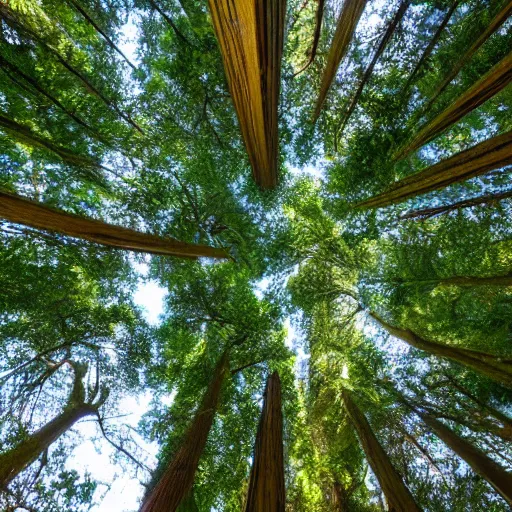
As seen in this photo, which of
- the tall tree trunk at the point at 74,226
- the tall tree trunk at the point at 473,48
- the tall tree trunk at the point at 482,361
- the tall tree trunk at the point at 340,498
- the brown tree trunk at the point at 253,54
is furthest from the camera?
the tall tree trunk at the point at 340,498

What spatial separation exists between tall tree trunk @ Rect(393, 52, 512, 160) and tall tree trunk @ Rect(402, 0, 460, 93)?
2.70 feet

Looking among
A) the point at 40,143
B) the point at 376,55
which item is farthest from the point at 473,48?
the point at 40,143

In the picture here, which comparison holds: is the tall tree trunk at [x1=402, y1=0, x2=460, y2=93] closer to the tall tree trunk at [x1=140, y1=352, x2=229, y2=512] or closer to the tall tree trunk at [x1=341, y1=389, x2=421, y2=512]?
the tall tree trunk at [x1=341, y1=389, x2=421, y2=512]

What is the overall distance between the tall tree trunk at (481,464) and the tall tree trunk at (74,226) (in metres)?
3.90

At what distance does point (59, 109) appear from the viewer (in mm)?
3596

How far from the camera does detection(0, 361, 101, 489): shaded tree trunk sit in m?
3.11

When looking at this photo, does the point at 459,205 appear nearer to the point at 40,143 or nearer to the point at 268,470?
the point at 268,470

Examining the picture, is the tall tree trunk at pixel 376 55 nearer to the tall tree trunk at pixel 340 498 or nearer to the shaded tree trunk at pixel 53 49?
the shaded tree trunk at pixel 53 49

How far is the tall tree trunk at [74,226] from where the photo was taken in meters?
2.01

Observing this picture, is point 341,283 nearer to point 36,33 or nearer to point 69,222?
point 69,222

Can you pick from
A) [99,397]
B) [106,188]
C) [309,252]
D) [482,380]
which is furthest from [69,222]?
[482,380]

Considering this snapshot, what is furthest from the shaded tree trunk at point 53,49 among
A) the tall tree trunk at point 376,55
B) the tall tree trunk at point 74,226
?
the tall tree trunk at point 376,55

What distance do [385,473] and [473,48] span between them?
4489 mm

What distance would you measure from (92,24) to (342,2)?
9.92 feet
